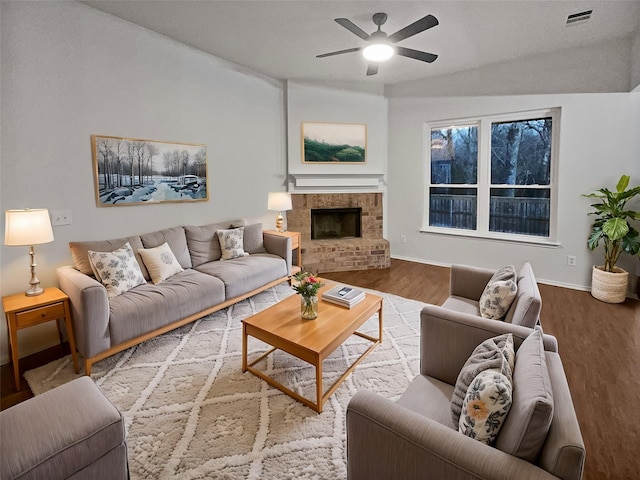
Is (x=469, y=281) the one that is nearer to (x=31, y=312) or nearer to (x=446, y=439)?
(x=446, y=439)

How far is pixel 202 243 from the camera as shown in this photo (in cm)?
400

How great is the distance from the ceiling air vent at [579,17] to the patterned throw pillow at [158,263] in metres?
4.59

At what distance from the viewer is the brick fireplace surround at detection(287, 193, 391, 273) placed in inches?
206

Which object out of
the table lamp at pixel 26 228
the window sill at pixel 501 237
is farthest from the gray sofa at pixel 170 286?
the window sill at pixel 501 237

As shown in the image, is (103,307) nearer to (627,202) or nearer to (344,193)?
(344,193)

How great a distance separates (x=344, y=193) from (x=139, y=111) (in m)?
3.11

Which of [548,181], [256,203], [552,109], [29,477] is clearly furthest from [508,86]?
[29,477]

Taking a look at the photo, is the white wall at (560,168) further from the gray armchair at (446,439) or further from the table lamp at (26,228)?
the table lamp at (26,228)

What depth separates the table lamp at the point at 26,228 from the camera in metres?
2.45

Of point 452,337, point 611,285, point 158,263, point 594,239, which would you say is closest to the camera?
point 452,337

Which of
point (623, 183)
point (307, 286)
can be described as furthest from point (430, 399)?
point (623, 183)

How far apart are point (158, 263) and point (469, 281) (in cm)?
282

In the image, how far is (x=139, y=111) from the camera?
3.60m

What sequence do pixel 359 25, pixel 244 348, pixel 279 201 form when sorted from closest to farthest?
pixel 244 348 < pixel 359 25 < pixel 279 201
